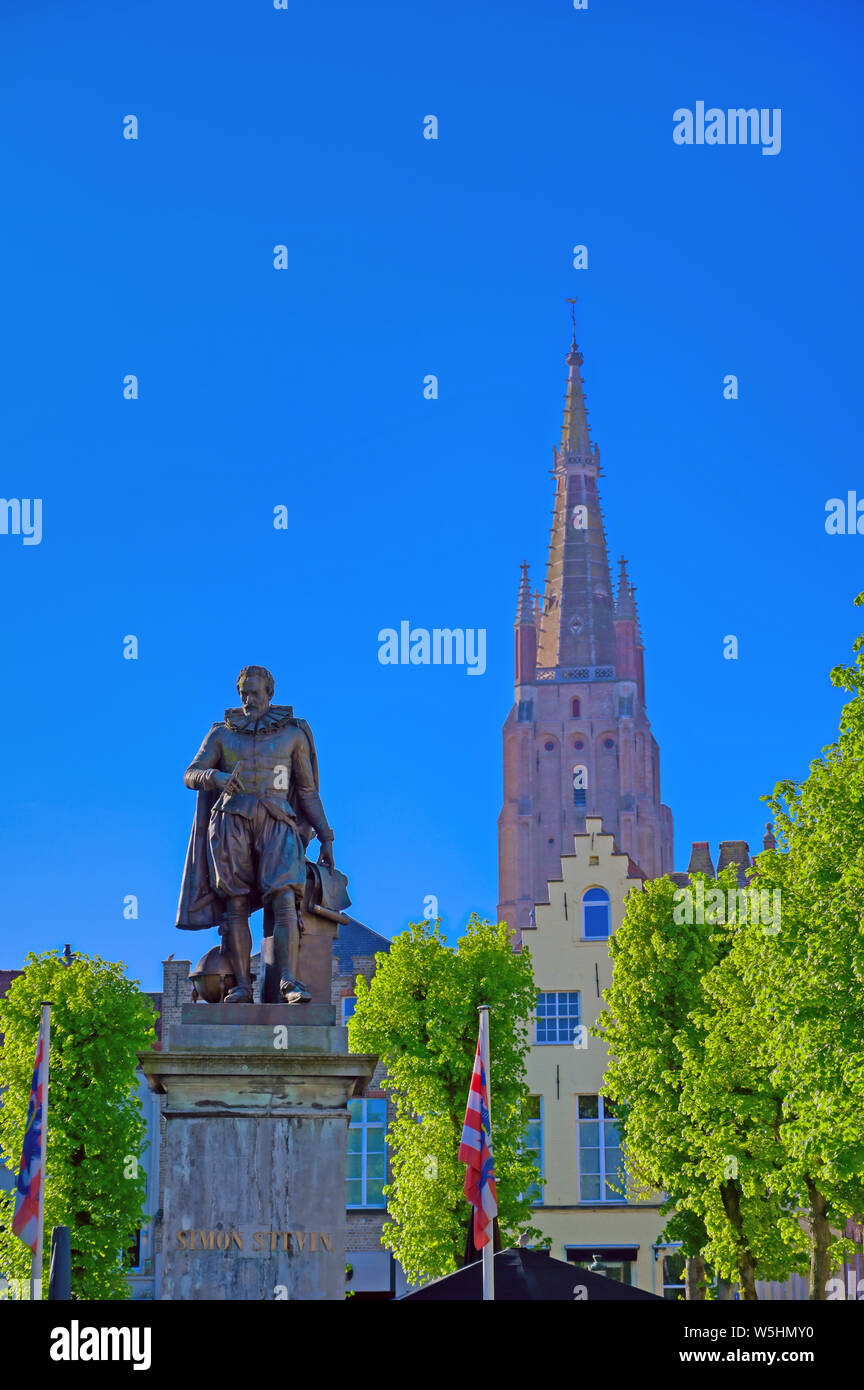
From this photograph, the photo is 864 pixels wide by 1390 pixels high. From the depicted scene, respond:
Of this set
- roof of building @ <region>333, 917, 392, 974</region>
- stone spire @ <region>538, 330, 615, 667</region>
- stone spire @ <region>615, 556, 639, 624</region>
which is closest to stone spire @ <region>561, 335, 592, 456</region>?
stone spire @ <region>538, 330, 615, 667</region>

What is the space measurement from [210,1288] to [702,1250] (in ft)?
80.8

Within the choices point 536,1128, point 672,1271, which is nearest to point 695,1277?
point 672,1271

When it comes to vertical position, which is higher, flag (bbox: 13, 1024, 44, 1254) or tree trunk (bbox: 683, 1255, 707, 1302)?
flag (bbox: 13, 1024, 44, 1254)

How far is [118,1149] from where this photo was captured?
3897cm

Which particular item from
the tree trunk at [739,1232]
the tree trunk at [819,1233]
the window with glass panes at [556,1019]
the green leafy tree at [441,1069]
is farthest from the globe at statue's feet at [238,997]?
the window with glass panes at [556,1019]

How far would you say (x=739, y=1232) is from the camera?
115 feet

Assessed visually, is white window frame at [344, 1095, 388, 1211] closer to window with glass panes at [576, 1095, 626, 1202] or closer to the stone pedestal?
window with glass panes at [576, 1095, 626, 1202]

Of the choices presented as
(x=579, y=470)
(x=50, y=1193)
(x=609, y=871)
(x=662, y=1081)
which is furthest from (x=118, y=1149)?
(x=579, y=470)

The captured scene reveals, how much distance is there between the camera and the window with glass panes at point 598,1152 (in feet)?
154

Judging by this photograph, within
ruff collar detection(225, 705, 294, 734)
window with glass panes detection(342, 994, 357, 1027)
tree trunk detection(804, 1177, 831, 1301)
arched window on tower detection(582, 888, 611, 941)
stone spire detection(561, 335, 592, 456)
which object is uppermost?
stone spire detection(561, 335, 592, 456)

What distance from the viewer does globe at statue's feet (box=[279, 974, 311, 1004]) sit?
14203 millimetres

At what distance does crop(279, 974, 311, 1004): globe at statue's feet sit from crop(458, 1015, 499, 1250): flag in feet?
29.3

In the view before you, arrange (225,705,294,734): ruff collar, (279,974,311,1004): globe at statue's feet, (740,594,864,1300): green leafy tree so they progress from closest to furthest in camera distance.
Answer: (279,974,311,1004): globe at statue's feet < (225,705,294,734): ruff collar < (740,594,864,1300): green leafy tree
